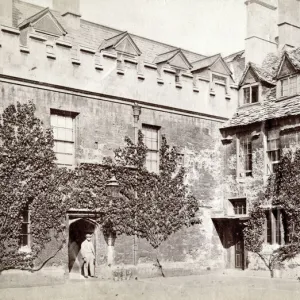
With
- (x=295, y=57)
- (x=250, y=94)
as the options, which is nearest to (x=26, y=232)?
(x=250, y=94)

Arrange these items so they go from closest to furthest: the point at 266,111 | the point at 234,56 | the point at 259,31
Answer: the point at 266,111, the point at 259,31, the point at 234,56

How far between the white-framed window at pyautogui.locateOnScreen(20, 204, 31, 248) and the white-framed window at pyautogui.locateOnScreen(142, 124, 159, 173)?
4.79 metres

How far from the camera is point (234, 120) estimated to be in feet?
68.0

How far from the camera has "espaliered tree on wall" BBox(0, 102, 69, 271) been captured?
14961 millimetres

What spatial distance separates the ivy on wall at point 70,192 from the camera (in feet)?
49.5

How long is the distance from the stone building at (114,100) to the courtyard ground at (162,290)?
1.46 m

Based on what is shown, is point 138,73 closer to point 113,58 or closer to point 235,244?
point 113,58

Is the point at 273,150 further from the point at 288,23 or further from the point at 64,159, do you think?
the point at 64,159

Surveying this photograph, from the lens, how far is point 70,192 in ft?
53.7

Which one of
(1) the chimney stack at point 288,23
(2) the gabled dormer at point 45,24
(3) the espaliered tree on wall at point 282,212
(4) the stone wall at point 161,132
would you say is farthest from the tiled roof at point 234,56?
(2) the gabled dormer at point 45,24

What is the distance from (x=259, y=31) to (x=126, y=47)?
5731 millimetres

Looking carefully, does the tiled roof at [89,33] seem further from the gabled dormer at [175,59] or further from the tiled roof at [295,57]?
the tiled roof at [295,57]

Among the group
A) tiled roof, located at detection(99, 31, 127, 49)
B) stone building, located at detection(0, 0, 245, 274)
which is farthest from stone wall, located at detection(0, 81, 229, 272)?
tiled roof, located at detection(99, 31, 127, 49)

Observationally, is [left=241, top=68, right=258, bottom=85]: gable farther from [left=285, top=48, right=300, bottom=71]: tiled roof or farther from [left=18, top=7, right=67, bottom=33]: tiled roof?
[left=18, top=7, right=67, bottom=33]: tiled roof
